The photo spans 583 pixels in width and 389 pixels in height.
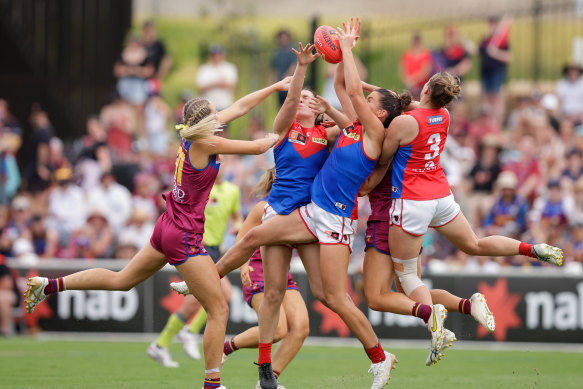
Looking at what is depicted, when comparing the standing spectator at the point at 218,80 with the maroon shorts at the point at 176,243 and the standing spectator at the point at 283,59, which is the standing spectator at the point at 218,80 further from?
the maroon shorts at the point at 176,243

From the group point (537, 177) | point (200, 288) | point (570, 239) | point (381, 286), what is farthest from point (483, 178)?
point (200, 288)

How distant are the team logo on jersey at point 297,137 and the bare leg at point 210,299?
4.50ft

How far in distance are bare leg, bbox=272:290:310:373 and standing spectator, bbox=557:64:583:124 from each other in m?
9.38

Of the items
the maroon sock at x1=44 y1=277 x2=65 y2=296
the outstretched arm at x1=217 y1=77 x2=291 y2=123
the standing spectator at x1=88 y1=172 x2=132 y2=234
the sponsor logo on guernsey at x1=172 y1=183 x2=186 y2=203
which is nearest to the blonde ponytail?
the outstretched arm at x1=217 y1=77 x2=291 y2=123

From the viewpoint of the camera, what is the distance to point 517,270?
46.9ft

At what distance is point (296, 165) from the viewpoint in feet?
29.0

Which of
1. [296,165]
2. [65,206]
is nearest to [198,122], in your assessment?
[296,165]

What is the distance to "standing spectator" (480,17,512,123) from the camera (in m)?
18.2

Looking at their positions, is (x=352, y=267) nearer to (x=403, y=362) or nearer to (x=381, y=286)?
(x=403, y=362)

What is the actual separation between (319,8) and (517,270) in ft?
54.8

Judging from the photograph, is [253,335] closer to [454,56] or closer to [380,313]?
[380,313]

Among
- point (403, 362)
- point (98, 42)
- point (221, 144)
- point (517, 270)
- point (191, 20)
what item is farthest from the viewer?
point (191, 20)

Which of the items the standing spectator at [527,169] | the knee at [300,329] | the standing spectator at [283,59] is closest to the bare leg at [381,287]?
the knee at [300,329]

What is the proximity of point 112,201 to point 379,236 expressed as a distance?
29.0 feet
